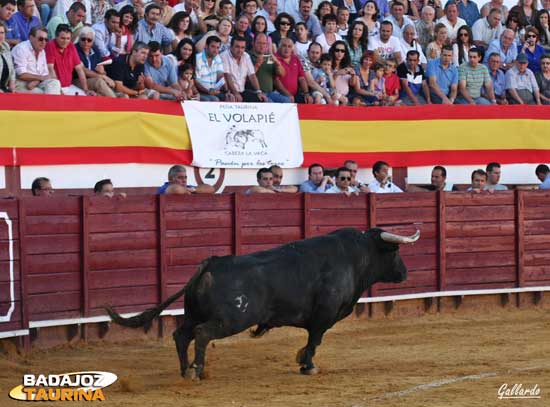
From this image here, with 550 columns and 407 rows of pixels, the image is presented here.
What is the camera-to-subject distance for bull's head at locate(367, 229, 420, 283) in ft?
32.1

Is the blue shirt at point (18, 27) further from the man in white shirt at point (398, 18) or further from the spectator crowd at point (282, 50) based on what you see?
the man in white shirt at point (398, 18)

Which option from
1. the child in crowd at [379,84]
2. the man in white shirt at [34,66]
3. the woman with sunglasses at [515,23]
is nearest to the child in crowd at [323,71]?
the child in crowd at [379,84]

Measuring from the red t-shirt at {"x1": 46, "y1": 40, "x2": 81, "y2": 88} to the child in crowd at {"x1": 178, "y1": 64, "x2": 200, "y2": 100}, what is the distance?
121 cm

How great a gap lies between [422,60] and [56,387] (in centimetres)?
812

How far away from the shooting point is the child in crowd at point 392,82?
47.9 ft

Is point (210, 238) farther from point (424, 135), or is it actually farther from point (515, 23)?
point (515, 23)

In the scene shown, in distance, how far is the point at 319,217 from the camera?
1274 cm

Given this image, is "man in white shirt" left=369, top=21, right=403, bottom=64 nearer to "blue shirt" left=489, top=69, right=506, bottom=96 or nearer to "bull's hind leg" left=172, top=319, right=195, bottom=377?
"blue shirt" left=489, top=69, right=506, bottom=96

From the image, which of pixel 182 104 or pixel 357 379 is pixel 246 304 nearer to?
pixel 357 379

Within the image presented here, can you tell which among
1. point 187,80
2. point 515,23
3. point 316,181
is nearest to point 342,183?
point 316,181

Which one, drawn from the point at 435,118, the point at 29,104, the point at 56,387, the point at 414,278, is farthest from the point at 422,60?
the point at 56,387

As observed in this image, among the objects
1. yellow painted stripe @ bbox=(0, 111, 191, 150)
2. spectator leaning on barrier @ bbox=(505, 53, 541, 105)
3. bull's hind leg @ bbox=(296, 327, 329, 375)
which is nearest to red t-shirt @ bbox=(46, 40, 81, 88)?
yellow painted stripe @ bbox=(0, 111, 191, 150)

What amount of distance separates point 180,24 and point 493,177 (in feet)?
12.9

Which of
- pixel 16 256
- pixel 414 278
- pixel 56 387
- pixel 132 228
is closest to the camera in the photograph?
pixel 56 387
